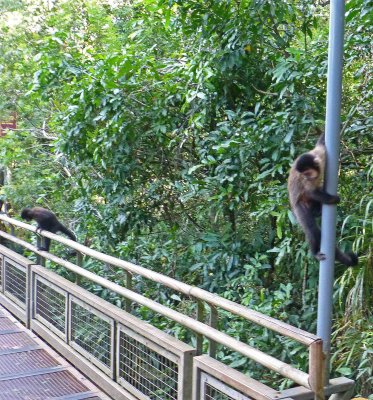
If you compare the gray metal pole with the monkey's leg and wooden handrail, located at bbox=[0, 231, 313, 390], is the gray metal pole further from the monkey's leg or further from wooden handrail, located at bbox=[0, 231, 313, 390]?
the monkey's leg

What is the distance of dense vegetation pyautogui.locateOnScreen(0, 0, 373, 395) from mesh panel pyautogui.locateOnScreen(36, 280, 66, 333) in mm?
989

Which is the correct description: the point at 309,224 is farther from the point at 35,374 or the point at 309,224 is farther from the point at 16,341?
the point at 16,341

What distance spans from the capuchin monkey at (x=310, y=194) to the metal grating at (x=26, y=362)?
A: 96.6 inches

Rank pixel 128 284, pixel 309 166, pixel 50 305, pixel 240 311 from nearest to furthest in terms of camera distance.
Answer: pixel 240 311
pixel 309 166
pixel 128 284
pixel 50 305

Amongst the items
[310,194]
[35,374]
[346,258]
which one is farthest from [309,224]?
[35,374]

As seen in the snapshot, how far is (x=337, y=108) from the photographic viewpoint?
245cm

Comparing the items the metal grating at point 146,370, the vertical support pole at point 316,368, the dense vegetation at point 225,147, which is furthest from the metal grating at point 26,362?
the vertical support pole at point 316,368

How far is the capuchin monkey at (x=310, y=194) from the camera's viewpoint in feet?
11.5

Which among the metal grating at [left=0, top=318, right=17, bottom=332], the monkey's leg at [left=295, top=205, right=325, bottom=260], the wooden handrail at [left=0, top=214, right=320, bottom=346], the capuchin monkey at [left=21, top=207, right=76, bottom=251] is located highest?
the monkey's leg at [left=295, top=205, right=325, bottom=260]

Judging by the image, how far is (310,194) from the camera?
3561mm

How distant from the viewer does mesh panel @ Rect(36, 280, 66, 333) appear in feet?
17.6

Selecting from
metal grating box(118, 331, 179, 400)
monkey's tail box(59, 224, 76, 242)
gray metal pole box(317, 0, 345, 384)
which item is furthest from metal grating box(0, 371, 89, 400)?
monkey's tail box(59, 224, 76, 242)

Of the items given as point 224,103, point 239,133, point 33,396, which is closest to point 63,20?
point 224,103

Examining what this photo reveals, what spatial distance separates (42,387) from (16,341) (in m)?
1.20
